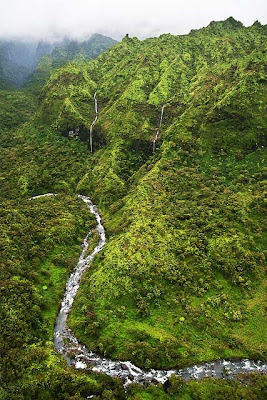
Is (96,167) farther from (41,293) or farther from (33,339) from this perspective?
(33,339)

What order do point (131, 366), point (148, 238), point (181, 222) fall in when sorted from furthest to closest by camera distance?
point (181, 222), point (148, 238), point (131, 366)

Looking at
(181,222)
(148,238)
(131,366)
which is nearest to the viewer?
(131,366)

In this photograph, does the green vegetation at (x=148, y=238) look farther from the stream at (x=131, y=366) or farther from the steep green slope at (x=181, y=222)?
the stream at (x=131, y=366)

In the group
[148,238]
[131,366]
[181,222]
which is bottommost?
[131,366]

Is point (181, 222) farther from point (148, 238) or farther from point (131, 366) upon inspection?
point (131, 366)

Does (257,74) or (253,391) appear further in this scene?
(257,74)

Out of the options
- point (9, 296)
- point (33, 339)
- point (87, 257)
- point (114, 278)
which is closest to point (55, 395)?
point (33, 339)

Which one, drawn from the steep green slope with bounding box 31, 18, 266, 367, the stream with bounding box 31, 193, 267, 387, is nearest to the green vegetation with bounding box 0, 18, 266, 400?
the steep green slope with bounding box 31, 18, 266, 367

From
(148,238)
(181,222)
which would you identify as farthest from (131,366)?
(181,222)
